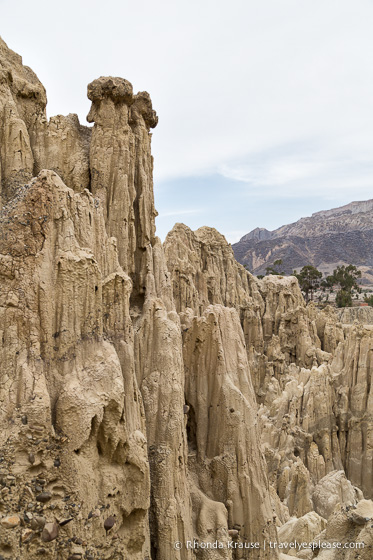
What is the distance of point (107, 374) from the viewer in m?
6.76

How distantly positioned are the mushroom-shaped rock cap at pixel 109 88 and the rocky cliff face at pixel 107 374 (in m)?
0.03

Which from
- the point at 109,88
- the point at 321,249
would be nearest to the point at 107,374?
the point at 109,88

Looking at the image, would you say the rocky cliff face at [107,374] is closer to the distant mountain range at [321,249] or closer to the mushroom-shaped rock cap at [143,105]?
the mushroom-shaped rock cap at [143,105]

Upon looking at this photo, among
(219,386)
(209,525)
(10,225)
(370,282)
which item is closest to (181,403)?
(219,386)

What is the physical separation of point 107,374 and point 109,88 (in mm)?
7351

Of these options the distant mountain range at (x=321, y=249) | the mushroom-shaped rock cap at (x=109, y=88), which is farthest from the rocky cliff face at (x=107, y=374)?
the distant mountain range at (x=321, y=249)

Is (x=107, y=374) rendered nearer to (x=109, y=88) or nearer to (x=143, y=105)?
(x=109, y=88)

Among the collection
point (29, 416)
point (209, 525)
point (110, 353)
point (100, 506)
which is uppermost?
point (110, 353)

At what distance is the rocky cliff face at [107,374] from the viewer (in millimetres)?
6176

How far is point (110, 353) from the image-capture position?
7.08m

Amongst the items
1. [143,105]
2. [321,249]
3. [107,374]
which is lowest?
[107,374]

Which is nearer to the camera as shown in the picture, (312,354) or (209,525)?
(209,525)

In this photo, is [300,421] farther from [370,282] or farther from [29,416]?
[370,282]

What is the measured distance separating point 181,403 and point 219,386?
2007 millimetres
